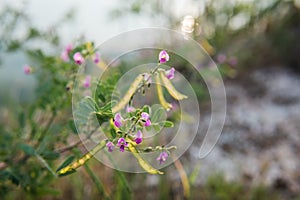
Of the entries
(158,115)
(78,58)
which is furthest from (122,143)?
(78,58)

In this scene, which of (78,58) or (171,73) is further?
(78,58)

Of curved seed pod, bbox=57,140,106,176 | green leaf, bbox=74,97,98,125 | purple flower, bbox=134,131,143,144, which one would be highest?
green leaf, bbox=74,97,98,125

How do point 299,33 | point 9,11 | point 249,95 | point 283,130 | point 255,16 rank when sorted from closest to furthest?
point 9,11, point 283,130, point 255,16, point 249,95, point 299,33

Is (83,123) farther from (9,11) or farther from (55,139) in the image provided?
(9,11)

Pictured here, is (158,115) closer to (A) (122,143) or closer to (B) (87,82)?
(A) (122,143)

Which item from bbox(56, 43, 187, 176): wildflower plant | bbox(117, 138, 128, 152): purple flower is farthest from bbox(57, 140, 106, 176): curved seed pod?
bbox(117, 138, 128, 152): purple flower

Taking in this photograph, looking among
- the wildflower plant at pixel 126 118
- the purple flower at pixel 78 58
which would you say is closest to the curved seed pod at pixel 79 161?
the wildflower plant at pixel 126 118

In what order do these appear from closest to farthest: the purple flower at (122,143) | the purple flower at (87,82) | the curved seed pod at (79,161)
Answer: the purple flower at (122,143), the curved seed pod at (79,161), the purple flower at (87,82)

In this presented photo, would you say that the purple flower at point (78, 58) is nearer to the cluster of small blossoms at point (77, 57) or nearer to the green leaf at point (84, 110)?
the cluster of small blossoms at point (77, 57)

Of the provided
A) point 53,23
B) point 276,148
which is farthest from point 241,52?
point 53,23

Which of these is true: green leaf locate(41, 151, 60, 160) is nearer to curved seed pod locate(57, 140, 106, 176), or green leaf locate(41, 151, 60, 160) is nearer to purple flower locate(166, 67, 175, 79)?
curved seed pod locate(57, 140, 106, 176)

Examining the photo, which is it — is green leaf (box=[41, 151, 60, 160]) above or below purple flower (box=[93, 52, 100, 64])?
below

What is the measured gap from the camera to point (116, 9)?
2.75m

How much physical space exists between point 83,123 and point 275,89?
10.4ft
